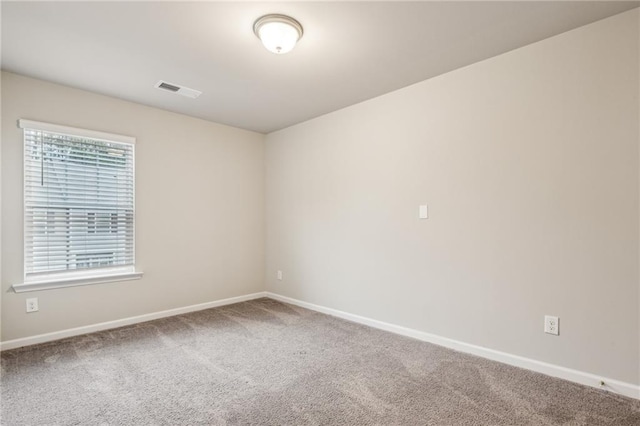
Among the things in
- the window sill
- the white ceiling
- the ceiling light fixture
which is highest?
the white ceiling

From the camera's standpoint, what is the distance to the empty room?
203 cm

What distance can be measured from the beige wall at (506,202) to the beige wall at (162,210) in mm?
1365

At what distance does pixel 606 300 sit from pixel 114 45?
3.83m

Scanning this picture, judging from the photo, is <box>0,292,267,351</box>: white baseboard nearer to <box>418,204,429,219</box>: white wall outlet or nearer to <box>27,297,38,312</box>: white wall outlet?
<box>27,297,38,312</box>: white wall outlet

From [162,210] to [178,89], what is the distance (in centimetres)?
138

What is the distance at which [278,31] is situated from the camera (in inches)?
82.7

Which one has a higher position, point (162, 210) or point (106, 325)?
point (162, 210)

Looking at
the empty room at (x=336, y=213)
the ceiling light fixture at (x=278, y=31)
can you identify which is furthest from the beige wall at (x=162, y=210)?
the ceiling light fixture at (x=278, y=31)

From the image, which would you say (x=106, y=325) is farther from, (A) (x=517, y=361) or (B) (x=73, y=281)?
(A) (x=517, y=361)

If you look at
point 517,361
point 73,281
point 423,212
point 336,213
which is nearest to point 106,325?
point 73,281

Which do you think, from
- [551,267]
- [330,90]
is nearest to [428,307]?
[551,267]

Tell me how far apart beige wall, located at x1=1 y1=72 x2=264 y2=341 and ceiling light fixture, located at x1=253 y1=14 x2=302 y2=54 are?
7.01 ft

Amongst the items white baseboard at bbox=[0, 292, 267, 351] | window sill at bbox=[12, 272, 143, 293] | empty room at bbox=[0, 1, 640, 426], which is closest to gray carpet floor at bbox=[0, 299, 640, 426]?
empty room at bbox=[0, 1, 640, 426]

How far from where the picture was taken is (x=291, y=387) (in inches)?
86.1
